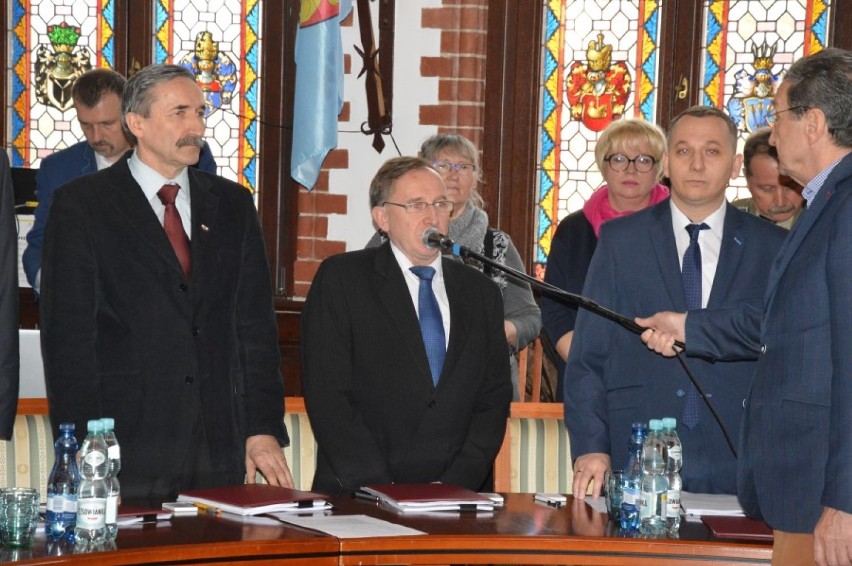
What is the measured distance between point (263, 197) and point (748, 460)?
374cm

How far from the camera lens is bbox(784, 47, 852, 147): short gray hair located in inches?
103

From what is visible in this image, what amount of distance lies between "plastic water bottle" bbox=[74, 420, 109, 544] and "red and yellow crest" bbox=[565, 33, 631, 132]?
3.82 metres

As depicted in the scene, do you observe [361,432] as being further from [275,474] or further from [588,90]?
[588,90]

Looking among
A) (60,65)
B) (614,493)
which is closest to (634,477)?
(614,493)

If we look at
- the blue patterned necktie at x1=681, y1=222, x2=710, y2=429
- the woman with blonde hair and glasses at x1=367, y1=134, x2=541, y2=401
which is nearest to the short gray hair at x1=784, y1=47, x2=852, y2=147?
the blue patterned necktie at x1=681, y1=222, x2=710, y2=429

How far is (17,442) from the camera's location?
11.3ft

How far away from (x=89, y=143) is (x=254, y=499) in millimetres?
2121

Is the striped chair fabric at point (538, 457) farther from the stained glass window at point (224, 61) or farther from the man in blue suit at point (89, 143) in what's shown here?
the stained glass window at point (224, 61)

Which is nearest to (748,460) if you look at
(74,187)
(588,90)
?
(74,187)

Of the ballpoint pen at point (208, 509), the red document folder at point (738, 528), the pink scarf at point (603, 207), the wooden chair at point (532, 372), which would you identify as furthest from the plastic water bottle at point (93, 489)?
the pink scarf at point (603, 207)

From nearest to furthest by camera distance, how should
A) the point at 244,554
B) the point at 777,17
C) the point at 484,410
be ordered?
the point at 244,554, the point at 484,410, the point at 777,17

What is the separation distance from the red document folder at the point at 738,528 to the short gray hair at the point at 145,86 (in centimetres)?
176

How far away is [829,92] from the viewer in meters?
2.63

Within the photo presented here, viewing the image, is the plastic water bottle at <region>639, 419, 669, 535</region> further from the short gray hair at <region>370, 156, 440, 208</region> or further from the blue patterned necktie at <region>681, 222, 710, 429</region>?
the short gray hair at <region>370, 156, 440, 208</region>
